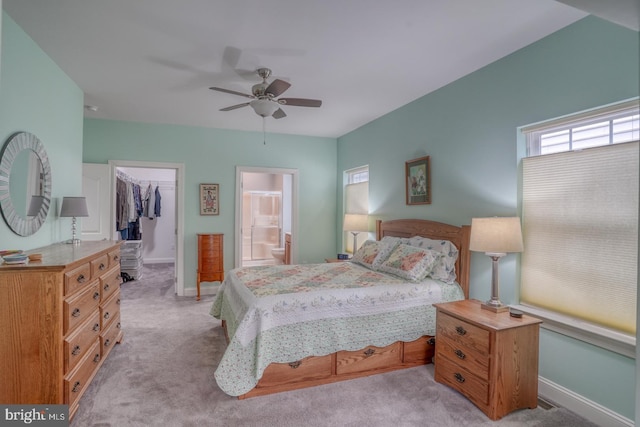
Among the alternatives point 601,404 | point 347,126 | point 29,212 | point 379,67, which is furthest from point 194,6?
point 601,404

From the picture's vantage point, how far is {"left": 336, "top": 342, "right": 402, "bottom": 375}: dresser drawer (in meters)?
2.55

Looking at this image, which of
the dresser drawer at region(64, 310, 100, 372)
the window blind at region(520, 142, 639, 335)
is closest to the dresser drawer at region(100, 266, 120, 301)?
the dresser drawer at region(64, 310, 100, 372)

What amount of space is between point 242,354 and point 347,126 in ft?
12.2

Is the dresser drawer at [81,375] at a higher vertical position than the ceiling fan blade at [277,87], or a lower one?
lower

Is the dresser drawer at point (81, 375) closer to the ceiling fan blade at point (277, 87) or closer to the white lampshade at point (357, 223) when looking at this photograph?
the ceiling fan blade at point (277, 87)

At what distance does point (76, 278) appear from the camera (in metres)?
2.14

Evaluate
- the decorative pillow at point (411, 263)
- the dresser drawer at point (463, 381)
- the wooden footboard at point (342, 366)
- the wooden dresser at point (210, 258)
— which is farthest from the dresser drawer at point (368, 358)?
the wooden dresser at point (210, 258)

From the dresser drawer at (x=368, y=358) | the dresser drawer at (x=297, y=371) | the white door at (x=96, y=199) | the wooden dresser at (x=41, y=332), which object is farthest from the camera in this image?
the white door at (x=96, y=199)

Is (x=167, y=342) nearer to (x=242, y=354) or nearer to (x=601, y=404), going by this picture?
(x=242, y=354)

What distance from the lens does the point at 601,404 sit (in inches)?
80.9

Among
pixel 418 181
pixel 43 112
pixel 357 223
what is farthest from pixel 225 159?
pixel 418 181

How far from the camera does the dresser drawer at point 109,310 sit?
2.68 m

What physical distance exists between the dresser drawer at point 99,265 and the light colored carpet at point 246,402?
792mm

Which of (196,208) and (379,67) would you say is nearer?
(379,67)
